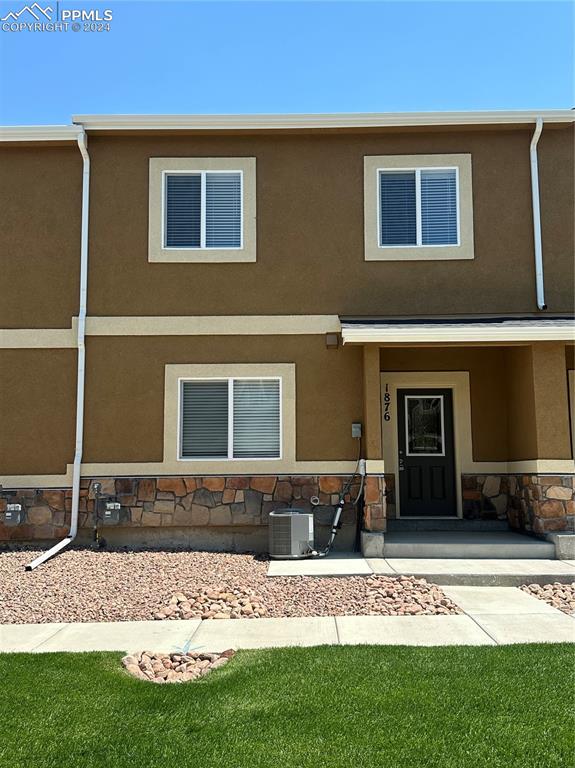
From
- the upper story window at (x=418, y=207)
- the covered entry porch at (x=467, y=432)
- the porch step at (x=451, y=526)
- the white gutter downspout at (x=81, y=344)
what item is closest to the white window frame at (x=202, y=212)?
the white gutter downspout at (x=81, y=344)

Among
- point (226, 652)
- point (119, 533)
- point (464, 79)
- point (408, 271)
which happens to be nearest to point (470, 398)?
point (408, 271)

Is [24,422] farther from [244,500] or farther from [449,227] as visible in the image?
[449,227]

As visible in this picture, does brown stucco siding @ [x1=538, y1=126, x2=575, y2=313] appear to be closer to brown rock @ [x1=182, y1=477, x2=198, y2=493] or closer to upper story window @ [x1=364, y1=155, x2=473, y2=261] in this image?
upper story window @ [x1=364, y1=155, x2=473, y2=261]

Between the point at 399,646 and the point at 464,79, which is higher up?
the point at 464,79

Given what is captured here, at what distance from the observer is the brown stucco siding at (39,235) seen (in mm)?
11344

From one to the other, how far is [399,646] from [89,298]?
7.82m

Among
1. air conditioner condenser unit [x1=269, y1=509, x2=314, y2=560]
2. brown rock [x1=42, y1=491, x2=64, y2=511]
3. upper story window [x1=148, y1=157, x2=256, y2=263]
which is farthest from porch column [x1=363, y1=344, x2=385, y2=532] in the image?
brown rock [x1=42, y1=491, x2=64, y2=511]

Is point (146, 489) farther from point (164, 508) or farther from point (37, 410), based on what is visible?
point (37, 410)

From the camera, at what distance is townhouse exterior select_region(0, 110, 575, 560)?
1098cm

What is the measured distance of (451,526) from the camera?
11688mm

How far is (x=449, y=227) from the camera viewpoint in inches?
454

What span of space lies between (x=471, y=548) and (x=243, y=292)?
5.47 m

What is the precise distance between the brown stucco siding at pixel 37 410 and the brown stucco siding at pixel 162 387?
0.36 meters

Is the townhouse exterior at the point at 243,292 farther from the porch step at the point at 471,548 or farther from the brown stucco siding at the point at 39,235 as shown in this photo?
the porch step at the point at 471,548
